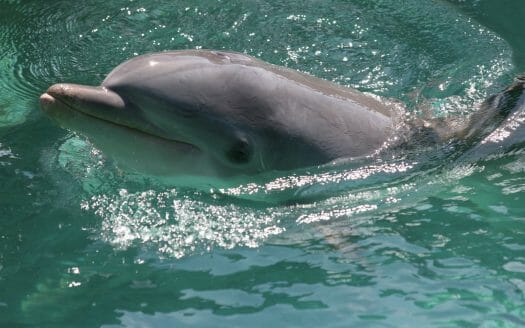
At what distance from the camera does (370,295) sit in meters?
5.68

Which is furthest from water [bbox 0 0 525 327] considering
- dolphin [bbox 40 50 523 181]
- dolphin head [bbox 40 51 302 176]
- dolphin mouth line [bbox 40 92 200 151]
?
dolphin mouth line [bbox 40 92 200 151]

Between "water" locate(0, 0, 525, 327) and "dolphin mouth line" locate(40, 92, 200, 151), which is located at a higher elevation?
"dolphin mouth line" locate(40, 92, 200, 151)

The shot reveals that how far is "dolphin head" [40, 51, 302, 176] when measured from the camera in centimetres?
590

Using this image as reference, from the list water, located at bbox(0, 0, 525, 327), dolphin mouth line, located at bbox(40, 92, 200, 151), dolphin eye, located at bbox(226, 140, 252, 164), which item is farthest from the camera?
dolphin eye, located at bbox(226, 140, 252, 164)

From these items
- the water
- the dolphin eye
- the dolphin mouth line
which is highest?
the dolphin mouth line

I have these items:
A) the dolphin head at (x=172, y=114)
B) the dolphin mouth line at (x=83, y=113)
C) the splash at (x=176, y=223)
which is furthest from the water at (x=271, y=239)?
the dolphin mouth line at (x=83, y=113)

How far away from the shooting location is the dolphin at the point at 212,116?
19.5 feet

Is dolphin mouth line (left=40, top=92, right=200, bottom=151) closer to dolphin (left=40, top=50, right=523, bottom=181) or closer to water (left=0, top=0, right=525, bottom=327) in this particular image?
dolphin (left=40, top=50, right=523, bottom=181)

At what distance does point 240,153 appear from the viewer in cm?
634

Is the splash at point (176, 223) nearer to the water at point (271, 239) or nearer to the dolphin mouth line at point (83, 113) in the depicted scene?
the water at point (271, 239)

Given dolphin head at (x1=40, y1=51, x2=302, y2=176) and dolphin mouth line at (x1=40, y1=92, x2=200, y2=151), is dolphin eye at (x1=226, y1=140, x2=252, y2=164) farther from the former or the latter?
dolphin mouth line at (x1=40, y1=92, x2=200, y2=151)

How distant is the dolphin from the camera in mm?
5938

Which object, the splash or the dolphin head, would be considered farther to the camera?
the splash

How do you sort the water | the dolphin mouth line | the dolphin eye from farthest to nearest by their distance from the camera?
1. the dolphin eye
2. the dolphin mouth line
3. the water
